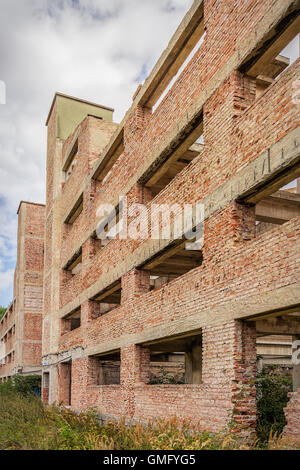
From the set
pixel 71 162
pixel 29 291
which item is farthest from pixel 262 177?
pixel 29 291

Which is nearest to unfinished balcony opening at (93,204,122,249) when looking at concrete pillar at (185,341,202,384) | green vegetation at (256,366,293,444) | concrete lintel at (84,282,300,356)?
concrete pillar at (185,341,202,384)

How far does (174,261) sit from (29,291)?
22959 mm

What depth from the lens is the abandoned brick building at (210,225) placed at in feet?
27.0

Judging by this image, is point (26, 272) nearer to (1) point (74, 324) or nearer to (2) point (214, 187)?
(1) point (74, 324)

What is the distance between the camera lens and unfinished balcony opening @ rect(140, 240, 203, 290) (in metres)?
12.2

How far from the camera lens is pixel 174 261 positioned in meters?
14.1

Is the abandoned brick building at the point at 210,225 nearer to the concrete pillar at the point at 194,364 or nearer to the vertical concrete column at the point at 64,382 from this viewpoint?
the concrete pillar at the point at 194,364

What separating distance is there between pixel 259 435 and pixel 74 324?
18023 mm

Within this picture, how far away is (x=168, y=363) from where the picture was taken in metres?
23.5

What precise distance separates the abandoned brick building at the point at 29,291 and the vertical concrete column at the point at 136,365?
67.1 feet

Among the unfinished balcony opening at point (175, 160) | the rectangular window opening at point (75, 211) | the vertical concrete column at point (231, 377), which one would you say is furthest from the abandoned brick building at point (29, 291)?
the vertical concrete column at point (231, 377)

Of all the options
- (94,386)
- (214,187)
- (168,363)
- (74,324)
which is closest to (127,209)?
(214,187)

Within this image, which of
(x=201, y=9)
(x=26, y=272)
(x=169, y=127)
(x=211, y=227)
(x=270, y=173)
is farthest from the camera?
(x=26, y=272)

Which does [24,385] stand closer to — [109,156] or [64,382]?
[64,382]
